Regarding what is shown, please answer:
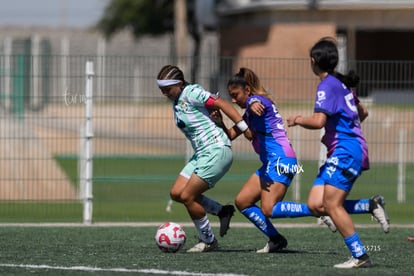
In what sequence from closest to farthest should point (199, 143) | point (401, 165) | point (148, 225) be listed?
point (199, 143), point (148, 225), point (401, 165)

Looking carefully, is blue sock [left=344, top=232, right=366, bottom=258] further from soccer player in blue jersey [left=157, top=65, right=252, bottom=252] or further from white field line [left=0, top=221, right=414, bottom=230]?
white field line [left=0, top=221, right=414, bottom=230]

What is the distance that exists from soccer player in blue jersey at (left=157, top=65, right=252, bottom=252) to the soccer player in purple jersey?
5.53ft

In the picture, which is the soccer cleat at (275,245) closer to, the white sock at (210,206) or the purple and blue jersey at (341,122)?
the white sock at (210,206)

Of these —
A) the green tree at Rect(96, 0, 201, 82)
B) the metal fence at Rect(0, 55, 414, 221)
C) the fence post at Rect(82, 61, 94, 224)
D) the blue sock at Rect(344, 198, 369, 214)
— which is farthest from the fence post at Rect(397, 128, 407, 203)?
the green tree at Rect(96, 0, 201, 82)

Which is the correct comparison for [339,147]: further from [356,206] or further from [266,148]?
[266,148]

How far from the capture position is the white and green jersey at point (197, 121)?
1188cm

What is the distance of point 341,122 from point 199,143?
2.10 meters

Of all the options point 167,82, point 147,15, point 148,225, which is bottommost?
point 148,225

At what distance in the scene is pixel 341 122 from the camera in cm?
1030

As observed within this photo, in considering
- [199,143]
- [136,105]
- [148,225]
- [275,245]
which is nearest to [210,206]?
[199,143]

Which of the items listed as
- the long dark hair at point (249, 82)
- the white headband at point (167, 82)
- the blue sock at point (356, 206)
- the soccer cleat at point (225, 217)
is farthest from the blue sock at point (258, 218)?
the white headband at point (167, 82)

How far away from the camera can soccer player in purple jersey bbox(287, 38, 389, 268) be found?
401 inches

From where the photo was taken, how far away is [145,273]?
984 centimetres

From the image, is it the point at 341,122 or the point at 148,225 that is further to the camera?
the point at 148,225
